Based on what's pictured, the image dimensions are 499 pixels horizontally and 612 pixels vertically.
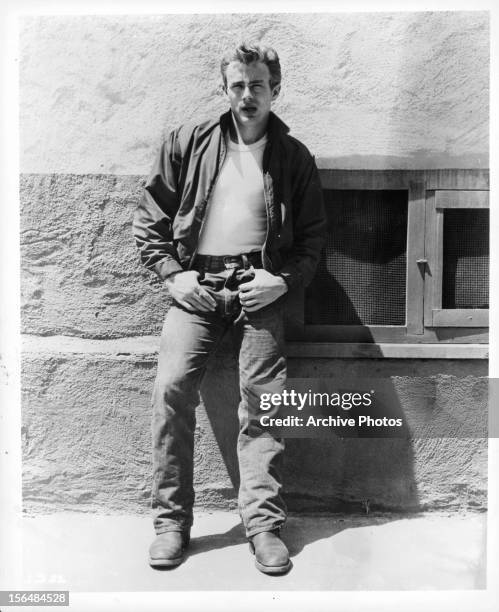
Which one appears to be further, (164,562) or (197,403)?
(197,403)

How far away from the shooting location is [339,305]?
3.41 meters

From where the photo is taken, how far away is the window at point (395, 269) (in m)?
3.35

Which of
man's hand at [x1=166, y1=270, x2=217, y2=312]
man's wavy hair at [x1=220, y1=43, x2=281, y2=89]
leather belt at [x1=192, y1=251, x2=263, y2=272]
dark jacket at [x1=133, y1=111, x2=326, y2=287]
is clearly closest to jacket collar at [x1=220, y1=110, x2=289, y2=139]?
dark jacket at [x1=133, y1=111, x2=326, y2=287]

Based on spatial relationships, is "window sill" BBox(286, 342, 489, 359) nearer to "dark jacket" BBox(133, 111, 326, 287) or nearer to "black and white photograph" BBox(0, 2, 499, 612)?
"black and white photograph" BBox(0, 2, 499, 612)

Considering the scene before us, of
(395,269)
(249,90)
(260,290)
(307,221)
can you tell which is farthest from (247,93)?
(395,269)

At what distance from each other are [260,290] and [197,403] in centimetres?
52

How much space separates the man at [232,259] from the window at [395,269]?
22cm

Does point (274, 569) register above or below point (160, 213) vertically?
below

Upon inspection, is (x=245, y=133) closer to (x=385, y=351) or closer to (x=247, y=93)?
(x=247, y=93)

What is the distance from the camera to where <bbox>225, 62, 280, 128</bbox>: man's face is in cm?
306

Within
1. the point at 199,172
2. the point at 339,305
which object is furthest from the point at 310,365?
the point at 199,172

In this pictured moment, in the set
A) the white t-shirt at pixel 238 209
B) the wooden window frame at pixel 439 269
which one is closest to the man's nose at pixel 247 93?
the white t-shirt at pixel 238 209

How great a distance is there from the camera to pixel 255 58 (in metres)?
3.05

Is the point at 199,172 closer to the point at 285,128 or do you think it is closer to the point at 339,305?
the point at 285,128
